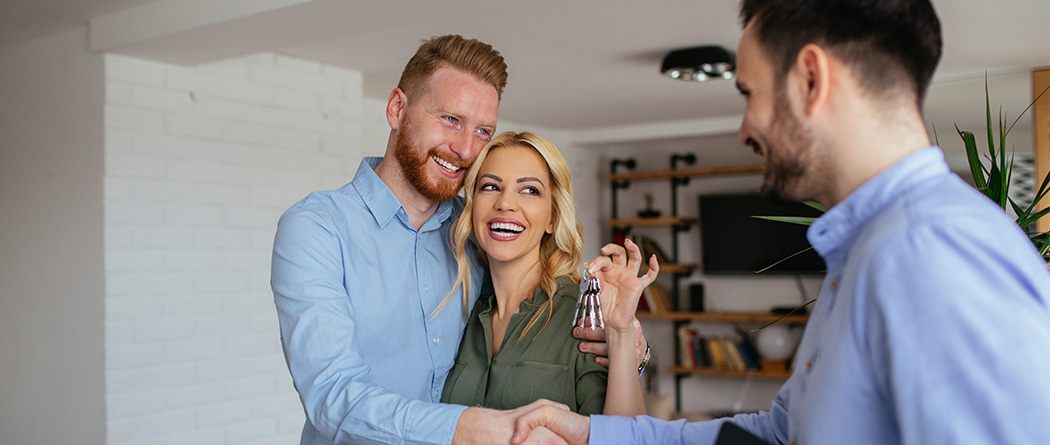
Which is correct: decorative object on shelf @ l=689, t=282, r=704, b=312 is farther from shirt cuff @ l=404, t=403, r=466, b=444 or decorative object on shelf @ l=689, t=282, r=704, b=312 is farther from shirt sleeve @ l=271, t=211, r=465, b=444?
shirt cuff @ l=404, t=403, r=466, b=444

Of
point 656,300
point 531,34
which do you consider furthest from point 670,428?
point 656,300

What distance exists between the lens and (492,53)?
1.94 metres

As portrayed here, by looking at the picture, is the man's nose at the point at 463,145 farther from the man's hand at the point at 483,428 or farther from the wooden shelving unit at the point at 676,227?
the wooden shelving unit at the point at 676,227

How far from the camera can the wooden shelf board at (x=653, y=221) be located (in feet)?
23.1

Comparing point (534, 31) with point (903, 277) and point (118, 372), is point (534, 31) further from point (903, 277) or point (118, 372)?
point (903, 277)

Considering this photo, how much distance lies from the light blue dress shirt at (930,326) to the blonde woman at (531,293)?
747 mm

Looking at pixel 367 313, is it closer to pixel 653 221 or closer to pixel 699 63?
pixel 699 63

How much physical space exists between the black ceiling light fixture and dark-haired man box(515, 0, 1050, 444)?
311 centimetres

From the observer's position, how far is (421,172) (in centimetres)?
187

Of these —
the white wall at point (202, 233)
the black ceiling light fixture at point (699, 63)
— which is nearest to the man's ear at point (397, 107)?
the white wall at point (202, 233)

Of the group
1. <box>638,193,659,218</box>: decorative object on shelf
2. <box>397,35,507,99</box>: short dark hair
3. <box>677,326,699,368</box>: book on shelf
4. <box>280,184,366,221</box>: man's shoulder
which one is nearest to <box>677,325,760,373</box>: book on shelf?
<box>677,326,699,368</box>: book on shelf

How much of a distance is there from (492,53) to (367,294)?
0.66m

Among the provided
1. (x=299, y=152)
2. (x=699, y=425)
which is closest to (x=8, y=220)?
(x=299, y=152)

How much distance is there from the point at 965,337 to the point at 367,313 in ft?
4.21
